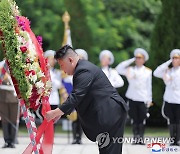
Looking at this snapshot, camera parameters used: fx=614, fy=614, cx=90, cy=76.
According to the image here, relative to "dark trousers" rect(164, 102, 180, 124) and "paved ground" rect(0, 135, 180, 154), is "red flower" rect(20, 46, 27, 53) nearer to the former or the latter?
"paved ground" rect(0, 135, 180, 154)

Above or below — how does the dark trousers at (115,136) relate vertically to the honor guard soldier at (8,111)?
above

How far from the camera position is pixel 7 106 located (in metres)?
11.9

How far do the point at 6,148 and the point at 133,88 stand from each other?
9.00 ft

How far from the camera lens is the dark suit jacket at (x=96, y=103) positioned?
6645 millimetres

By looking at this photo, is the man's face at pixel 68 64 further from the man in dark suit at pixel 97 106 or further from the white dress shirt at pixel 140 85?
the white dress shirt at pixel 140 85

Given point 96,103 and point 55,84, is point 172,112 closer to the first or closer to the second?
point 55,84

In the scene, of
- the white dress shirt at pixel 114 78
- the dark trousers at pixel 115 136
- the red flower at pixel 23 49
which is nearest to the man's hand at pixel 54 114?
the dark trousers at pixel 115 136

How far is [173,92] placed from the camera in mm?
11656

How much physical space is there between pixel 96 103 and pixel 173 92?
516cm

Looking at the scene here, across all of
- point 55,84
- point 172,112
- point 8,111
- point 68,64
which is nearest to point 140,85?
point 172,112

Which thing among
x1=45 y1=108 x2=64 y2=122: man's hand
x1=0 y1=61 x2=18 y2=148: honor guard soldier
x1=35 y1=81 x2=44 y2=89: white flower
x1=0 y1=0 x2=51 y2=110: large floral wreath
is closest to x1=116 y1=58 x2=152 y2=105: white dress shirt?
x1=0 y1=61 x2=18 y2=148: honor guard soldier

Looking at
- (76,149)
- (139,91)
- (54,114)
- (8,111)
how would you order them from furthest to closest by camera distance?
(139,91), (8,111), (76,149), (54,114)

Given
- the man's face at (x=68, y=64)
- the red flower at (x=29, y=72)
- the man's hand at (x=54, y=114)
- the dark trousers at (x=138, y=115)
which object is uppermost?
the man's face at (x=68, y=64)

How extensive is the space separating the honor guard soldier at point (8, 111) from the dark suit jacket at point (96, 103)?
5.12 meters
